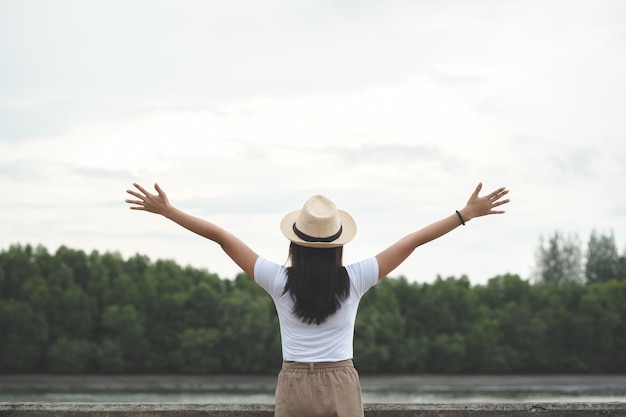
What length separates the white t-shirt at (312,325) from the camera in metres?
4.13

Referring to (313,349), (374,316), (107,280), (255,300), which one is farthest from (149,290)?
(313,349)

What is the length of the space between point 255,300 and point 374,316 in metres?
9.95

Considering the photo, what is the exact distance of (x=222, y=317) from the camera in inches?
2896

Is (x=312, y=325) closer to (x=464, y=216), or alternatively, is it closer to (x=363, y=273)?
(x=363, y=273)

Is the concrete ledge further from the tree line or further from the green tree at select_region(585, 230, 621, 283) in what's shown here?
the green tree at select_region(585, 230, 621, 283)

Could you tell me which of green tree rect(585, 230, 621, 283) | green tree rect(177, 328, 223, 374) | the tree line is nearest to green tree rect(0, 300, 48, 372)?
the tree line

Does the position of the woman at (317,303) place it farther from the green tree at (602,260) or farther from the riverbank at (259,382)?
the green tree at (602,260)

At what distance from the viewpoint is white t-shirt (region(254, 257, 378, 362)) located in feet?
13.5

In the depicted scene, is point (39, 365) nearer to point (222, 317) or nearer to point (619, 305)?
point (222, 317)

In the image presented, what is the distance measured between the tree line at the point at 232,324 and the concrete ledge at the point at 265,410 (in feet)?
218

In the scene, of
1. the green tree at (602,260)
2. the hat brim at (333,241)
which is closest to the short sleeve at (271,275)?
the hat brim at (333,241)

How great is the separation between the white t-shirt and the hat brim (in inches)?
5.4

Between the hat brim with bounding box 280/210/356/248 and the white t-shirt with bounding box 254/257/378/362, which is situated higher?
the hat brim with bounding box 280/210/356/248

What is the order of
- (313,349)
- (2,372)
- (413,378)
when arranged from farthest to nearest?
(413,378), (2,372), (313,349)
